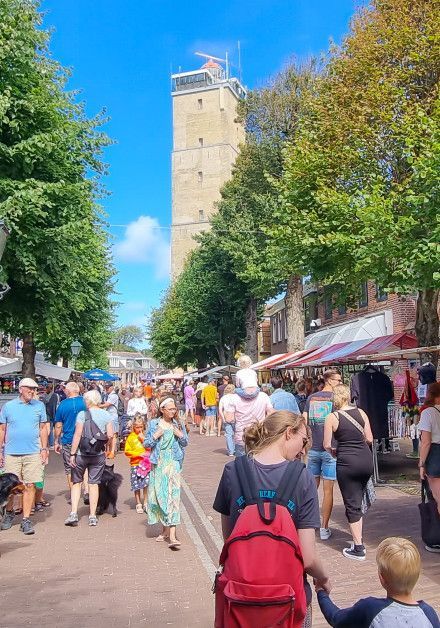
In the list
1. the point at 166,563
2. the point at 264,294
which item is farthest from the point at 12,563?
the point at 264,294

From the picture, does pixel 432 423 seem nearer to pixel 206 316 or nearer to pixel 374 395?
pixel 374 395

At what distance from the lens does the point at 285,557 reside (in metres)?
2.73

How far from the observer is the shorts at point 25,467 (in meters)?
8.45

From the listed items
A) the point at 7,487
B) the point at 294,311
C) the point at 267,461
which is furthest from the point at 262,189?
the point at 267,461

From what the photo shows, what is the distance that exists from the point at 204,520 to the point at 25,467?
2439 mm

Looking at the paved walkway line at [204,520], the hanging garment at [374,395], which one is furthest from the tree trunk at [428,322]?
the paved walkway line at [204,520]

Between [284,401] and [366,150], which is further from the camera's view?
[366,150]

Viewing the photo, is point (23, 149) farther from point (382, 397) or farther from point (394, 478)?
point (394, 478)

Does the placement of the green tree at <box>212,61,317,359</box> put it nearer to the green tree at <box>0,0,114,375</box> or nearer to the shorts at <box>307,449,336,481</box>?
the green tree at <box>0,0,114,375</box>

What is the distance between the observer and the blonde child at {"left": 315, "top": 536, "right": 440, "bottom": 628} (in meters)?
2.71

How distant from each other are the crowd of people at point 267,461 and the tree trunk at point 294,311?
15761 mm

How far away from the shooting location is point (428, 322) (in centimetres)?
1320

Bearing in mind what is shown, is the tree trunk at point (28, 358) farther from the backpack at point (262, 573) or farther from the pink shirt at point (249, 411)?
the backpack at point (262, 573)

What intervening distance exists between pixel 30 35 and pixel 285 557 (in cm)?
1245
